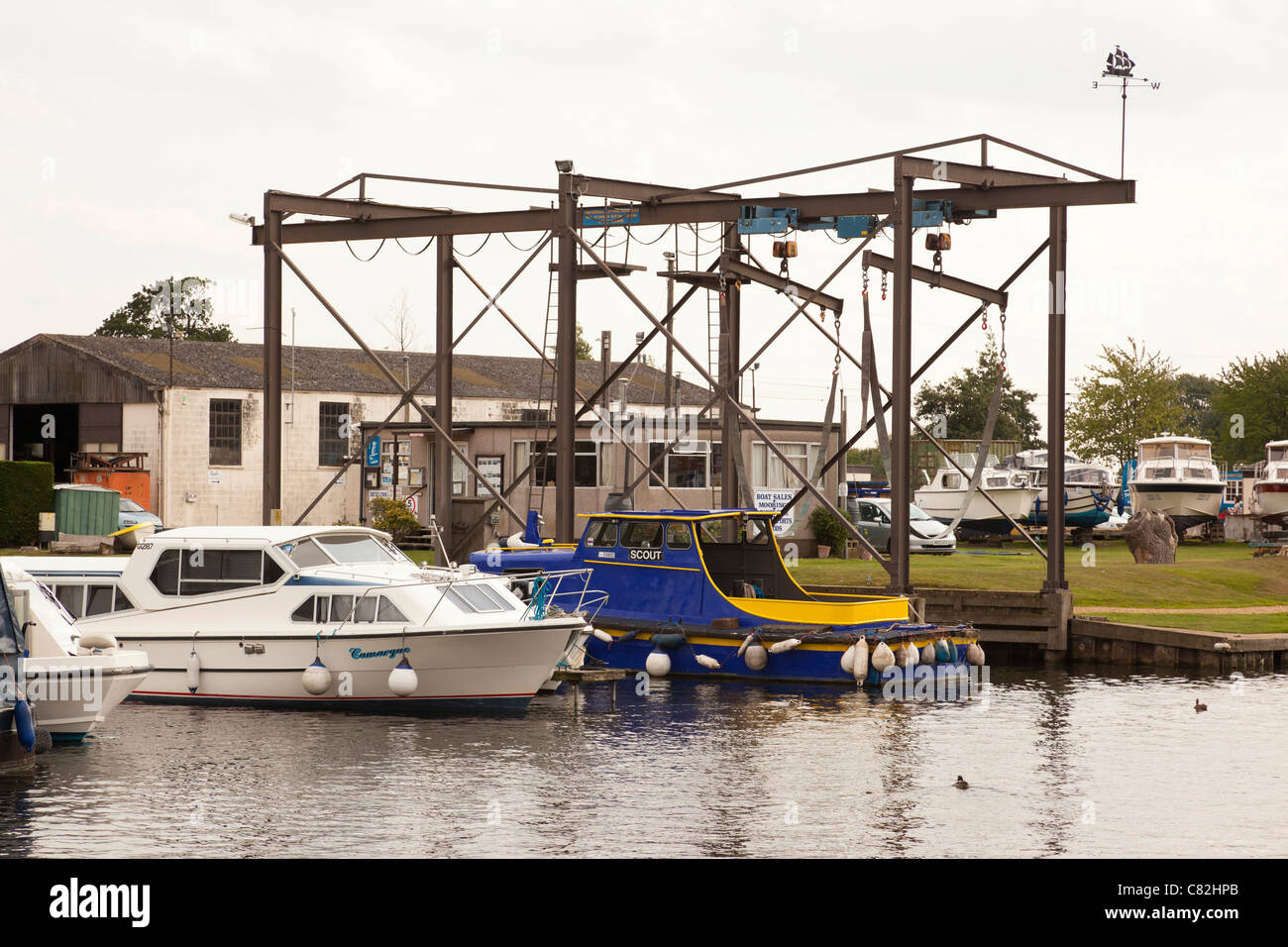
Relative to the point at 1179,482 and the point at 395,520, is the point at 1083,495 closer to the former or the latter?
the point at 1179,482

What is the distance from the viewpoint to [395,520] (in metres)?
43.2

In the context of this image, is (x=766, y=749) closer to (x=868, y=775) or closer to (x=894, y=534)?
(x=868, y=775)

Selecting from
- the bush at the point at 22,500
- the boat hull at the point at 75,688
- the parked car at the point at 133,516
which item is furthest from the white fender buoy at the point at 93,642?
the parked car at the point at 133,516

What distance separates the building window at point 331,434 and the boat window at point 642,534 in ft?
103

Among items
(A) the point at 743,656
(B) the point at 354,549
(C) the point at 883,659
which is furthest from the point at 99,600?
(C) the point at 883,659

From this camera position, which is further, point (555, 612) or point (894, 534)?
point (894, 534)

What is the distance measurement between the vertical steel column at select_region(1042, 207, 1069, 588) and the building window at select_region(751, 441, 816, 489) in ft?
48.7

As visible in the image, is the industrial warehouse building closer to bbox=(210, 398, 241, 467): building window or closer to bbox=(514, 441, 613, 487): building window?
bbox=(210, 398, 241, 467): building window

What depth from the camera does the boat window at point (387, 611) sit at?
21.0m

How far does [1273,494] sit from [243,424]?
3494 centimetres
